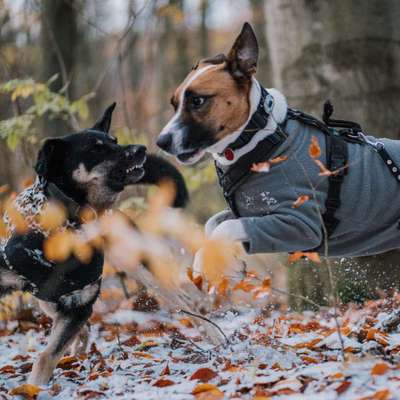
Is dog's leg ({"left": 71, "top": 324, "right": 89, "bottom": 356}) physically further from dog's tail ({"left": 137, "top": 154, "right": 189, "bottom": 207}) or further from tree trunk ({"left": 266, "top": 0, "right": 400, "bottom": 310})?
tree trunk ({"left": 266, "top": 0, "right": 400, "bottom": 310})

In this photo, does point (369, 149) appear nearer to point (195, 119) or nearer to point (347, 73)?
point (195, 119)

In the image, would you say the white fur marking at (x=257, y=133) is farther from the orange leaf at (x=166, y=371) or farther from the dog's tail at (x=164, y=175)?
the orange leaf at (x=166, y=371)

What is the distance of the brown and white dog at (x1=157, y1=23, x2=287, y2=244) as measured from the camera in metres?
3.48

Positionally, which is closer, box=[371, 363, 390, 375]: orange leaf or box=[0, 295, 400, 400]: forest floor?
box=[371, 363, 390, 375]: orange leaf

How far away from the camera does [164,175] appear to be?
14.9ft

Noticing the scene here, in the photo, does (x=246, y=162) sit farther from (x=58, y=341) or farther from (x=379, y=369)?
(x=58, y=341)

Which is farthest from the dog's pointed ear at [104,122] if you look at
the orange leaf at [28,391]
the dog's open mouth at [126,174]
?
the orange leaf at [28,391]

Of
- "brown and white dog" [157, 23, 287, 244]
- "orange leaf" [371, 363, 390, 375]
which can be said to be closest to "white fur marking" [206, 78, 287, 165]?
"brown and white dog" [157, 23, 287, 244]

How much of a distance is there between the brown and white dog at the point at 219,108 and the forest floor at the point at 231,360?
824 millimetres

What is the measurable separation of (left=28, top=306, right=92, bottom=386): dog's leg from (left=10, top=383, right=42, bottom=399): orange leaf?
28 cm

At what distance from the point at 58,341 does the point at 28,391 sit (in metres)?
0.57

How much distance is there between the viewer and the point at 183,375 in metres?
3.58

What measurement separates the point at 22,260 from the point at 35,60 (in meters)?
9.66

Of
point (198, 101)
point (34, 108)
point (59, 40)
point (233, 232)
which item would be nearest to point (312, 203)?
point (233, 232)
